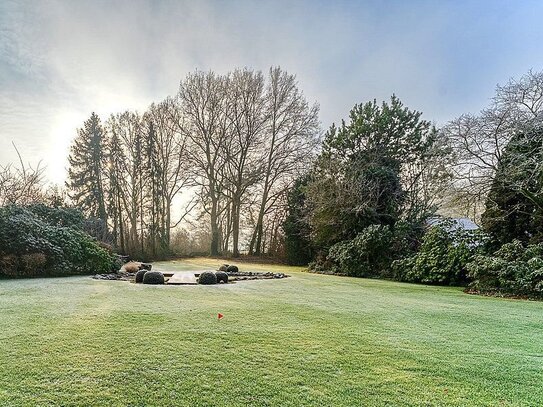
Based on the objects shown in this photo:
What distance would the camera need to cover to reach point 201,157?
72.1 feet

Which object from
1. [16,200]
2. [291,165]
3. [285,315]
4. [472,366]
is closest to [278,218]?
[291,165]

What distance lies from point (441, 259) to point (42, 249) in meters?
11.3

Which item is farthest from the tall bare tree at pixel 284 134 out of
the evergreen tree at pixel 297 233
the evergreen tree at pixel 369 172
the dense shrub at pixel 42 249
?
the dense shrub at pixel 42 249

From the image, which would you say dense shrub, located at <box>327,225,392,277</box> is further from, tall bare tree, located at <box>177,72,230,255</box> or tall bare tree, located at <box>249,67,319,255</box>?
tall bare tree, located at <box>177,72,230,255</box>

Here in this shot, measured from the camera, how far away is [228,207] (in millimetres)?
22828

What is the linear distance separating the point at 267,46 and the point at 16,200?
1200 cm

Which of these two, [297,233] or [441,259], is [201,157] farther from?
[441,259]

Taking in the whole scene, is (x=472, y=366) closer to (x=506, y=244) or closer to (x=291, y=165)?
(x=506, y=244)

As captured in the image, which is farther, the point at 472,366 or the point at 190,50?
the point at 190,50

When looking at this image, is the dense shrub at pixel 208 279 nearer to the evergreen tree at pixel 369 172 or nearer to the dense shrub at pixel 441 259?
the dense shrub at pixel 441 259

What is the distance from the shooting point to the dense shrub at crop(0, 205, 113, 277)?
902cm

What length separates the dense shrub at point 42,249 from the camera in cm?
902

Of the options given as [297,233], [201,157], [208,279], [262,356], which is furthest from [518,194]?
[201,157]

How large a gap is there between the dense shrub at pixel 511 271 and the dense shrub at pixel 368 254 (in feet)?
11.4
